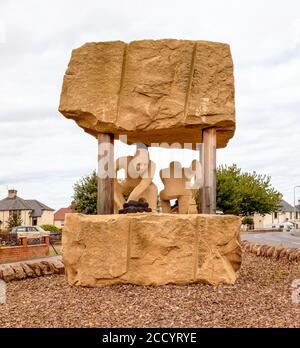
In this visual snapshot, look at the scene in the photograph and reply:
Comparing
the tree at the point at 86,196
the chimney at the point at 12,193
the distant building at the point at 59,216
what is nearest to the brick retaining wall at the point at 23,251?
the tree at the point at 86,196

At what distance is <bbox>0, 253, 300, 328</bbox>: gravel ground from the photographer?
22.4 feet

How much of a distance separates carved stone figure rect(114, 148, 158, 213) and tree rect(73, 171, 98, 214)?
24.7 metres

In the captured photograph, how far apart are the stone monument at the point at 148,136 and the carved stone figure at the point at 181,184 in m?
0.56

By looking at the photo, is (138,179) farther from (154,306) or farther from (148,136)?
(154,306)

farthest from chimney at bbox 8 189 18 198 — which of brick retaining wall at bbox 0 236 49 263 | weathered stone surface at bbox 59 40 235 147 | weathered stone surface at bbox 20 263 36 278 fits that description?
weathered stone surface at bbox 59 40 235 147

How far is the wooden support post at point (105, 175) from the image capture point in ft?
32.6

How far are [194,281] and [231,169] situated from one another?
54.9 m

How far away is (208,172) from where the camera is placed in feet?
32.3

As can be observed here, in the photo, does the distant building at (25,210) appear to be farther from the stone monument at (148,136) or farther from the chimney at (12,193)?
the stone monument at (148,136)

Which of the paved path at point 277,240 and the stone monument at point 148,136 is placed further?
the paved path at point 277,240

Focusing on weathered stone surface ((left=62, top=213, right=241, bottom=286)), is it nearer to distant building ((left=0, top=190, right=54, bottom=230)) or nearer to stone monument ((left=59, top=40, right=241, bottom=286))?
stone monument ((left=59, top=40, right=241, bottom=286))

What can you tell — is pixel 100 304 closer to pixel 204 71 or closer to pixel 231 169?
pixel 204 71

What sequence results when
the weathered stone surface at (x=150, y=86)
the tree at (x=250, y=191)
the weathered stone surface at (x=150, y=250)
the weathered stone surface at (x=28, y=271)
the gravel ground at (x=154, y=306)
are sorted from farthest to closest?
the tree at (x=250, y=191), the weathered stone surface at (x=28, y=271), the weathered stone surface at (x=150, y=86), the weathered stone surface at (x=150, y=250), the gravel ground at (x=154, y=306)

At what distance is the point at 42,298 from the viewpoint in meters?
8.50
